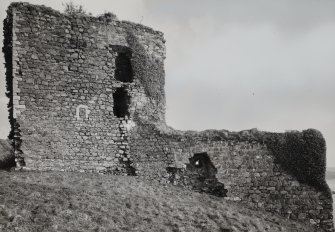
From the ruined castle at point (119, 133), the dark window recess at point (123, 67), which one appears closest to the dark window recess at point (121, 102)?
the ruined castle at point (119, 133)

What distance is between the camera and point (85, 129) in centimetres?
1287

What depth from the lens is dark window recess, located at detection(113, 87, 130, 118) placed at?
1366cm

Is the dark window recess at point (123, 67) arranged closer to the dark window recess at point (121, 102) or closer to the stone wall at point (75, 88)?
the stone wall at point (75, 88)

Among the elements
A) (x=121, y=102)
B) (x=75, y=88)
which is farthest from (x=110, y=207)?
(x=121, y=102)

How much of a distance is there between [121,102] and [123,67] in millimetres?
1271

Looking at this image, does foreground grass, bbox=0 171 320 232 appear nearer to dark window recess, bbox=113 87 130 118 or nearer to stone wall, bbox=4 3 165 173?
stone wall, bbox=4 3 165 173

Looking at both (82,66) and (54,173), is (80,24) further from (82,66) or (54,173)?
(54,173)

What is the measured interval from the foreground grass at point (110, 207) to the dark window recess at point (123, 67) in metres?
3.70

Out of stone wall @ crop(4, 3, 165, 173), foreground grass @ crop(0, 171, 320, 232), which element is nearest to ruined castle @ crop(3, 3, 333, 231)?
stone wall @ crop(4, 3, 165, 173)

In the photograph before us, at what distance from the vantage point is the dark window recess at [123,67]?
1407cm

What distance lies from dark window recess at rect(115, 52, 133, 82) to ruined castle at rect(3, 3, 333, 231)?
4 cm

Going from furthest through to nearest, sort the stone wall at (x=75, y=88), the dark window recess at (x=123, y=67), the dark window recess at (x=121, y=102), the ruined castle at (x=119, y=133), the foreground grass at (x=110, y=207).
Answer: the dark window recess at (x=123, y=67)
the dark window recess at (x=121, y=102)
the ruined castle at (x=119, y=133)
the stone wall at (x=75, y=88)
the foreground grass at (x=110, y=207)

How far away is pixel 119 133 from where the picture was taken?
13.3 metres

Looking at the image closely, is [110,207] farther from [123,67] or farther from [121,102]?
[123,67]
